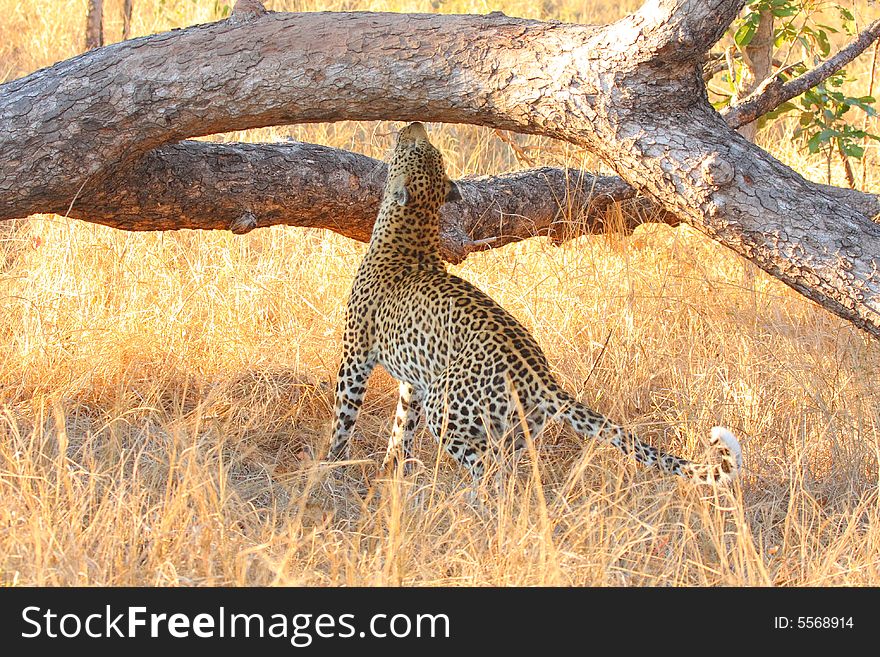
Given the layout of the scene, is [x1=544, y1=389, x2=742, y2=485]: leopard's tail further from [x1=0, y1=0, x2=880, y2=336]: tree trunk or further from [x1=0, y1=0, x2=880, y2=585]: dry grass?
[x1=0, y1=0, x2=880, y2=336]: tree trunk

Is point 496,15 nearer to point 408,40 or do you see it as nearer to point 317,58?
point 408,40

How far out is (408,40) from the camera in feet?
13.1

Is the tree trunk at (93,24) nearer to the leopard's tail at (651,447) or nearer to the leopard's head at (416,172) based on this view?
the leopard's head at (416,172)

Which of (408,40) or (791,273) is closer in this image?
(791,273)

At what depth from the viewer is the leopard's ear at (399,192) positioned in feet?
14.6

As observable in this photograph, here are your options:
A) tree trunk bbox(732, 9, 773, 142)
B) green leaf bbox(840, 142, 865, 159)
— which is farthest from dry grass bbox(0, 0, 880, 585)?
tree trunk bbox(732, 9, 773, 142)

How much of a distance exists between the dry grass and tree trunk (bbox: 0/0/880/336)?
0.81m

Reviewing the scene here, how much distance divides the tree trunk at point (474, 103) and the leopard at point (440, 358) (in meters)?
0.53

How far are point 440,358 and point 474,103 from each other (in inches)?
37.4

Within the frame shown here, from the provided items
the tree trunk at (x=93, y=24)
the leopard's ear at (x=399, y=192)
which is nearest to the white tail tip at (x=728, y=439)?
the leopard's ear at (x=399, y=192)

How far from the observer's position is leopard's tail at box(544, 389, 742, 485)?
3252mm

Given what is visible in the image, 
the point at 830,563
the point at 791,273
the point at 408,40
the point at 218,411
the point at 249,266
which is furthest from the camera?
the point at 249,266

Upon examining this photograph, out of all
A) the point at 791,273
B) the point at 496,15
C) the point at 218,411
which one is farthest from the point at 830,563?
the point at 218,411

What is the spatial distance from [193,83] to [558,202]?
2.29 meters
